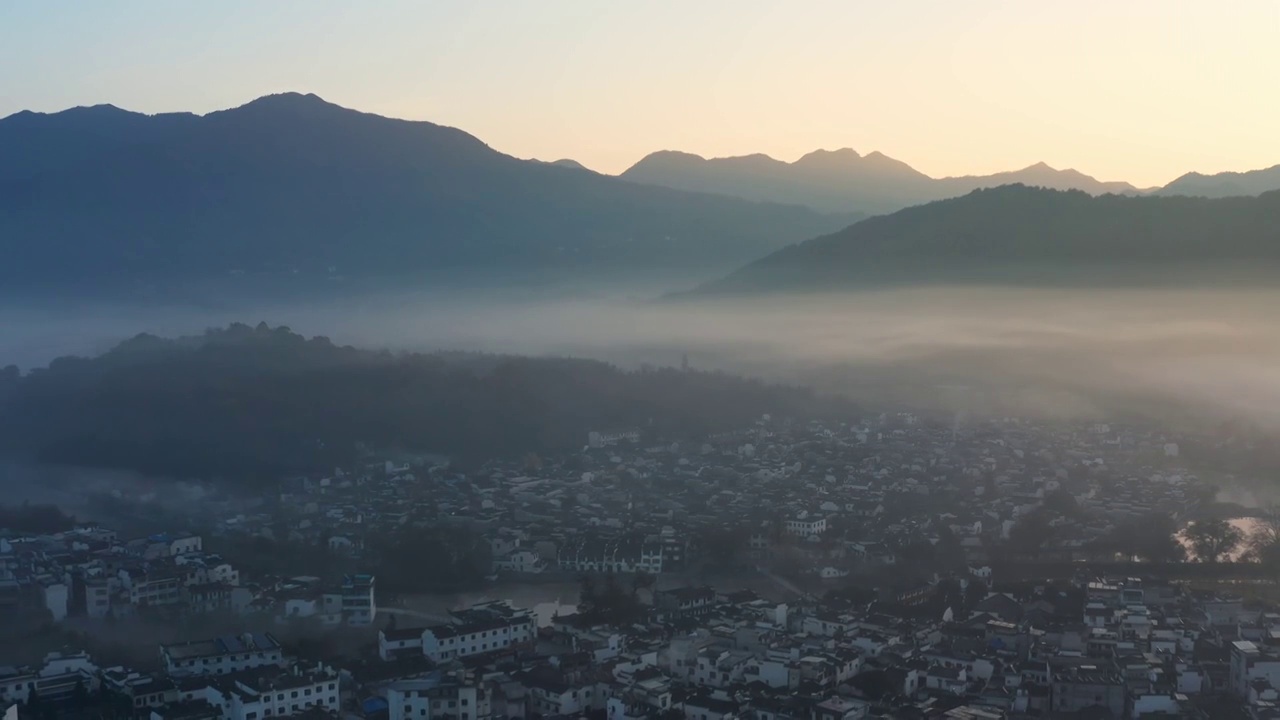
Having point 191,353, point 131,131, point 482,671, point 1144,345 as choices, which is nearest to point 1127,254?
point 1144,345

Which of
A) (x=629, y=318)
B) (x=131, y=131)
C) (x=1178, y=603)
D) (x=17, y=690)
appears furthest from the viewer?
(x=131, y=131)

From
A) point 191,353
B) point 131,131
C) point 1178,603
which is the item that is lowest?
point 1178,603

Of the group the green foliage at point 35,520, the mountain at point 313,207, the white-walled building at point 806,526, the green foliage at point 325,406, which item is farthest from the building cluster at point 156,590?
the mountain at point 313,207

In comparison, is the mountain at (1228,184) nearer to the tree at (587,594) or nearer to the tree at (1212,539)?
the tree at (1212,539)

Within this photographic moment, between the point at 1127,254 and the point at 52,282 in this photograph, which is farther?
the point at 52,282

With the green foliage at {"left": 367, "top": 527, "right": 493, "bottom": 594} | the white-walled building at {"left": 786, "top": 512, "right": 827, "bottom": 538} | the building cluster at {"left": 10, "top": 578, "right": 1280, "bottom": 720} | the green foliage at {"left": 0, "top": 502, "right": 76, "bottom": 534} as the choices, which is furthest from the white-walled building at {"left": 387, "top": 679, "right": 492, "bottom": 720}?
the green foliage at {"left": 0, "top": 502, "right": 76, "bottom": 534}

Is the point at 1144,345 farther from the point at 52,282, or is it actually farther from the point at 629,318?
the point at 52,282

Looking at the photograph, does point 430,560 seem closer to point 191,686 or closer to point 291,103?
point 191,686
